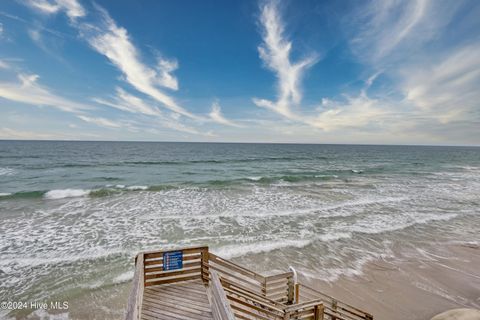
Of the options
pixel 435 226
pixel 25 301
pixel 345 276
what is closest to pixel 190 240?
pixel 25 301

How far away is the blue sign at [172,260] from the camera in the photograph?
4.72 metres

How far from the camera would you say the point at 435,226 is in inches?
477

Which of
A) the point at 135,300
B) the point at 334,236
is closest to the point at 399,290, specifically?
the point at 334,236

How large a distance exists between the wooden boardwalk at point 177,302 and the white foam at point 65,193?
55.3ft

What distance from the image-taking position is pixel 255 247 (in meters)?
9.50

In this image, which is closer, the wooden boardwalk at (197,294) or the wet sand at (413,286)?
the wooden boardwalk at (197,294)

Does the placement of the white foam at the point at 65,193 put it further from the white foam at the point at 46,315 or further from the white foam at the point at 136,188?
the white foam at the point at 46,315

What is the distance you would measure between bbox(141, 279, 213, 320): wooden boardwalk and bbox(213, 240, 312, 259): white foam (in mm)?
4198

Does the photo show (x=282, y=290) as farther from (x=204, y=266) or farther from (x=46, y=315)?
(x=46, y=315)

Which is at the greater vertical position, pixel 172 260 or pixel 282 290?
pixel 172 260

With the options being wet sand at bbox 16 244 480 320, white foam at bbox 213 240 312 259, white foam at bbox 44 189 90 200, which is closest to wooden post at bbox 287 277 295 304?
wet sand at bbox 16 244 480 320

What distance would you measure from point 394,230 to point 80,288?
14.7m

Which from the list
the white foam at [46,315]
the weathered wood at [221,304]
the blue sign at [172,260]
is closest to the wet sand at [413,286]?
the blue sign at [172,260]

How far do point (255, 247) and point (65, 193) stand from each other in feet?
56.5
